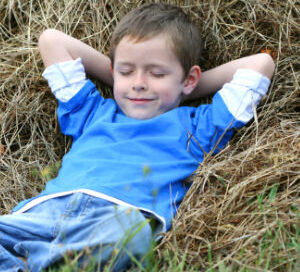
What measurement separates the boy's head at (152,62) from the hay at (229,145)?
329 mm

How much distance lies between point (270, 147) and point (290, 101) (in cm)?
43

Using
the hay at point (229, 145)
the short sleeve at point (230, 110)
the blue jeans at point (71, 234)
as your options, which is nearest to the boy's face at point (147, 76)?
the short sleeve at point (230, 110)

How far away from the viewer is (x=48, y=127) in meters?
3.06

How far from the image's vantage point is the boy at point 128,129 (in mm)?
2209

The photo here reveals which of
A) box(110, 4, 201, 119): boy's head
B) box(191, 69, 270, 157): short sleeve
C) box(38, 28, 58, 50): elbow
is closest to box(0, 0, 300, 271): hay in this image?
box(191, 69, 270, 157): short sleeve

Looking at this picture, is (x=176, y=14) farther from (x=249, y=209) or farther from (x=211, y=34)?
(x=249, y=209)

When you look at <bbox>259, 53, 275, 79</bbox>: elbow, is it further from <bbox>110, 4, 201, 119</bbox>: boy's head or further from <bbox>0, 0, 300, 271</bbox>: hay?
<bbox>110, 4, 201, 119</bbox>: boy's head

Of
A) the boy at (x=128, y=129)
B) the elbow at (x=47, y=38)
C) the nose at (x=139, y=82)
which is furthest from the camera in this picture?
the elbow at (x=47, y=38)

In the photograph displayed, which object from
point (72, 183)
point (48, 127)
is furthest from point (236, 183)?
point (48, 127)

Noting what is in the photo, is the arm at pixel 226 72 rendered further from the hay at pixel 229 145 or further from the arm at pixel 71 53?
the arm at pixel 71 53

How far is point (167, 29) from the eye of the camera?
107 inches

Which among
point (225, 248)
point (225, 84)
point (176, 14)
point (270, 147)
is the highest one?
point (176, 14)

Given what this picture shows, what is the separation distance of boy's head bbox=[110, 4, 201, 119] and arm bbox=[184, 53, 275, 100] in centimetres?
11

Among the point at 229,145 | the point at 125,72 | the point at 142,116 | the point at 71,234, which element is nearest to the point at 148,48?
the point at 125,72
